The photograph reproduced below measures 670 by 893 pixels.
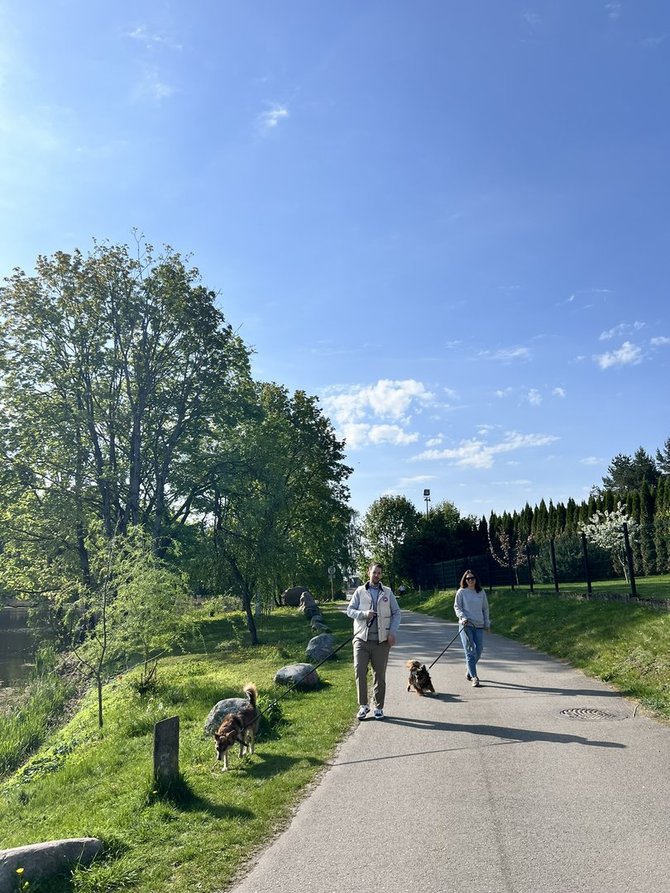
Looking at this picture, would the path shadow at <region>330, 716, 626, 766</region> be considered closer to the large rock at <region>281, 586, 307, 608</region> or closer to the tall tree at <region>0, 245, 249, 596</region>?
the tall tree at <region>0, 245, 249, 596</region>

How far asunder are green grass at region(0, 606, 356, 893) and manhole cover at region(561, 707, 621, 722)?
2940 millimetres

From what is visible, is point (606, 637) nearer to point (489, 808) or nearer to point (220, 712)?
point (220, 712)

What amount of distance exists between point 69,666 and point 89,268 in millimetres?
16548

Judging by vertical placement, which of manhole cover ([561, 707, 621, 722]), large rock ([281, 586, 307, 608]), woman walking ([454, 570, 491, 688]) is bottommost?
large rock ([281, 586, 307, 608])

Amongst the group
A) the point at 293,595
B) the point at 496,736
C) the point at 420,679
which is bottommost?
the point at 293,595

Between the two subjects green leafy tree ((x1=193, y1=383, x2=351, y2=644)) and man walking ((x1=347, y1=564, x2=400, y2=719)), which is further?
green leafy tree ((x1=193, y1=383, x2=351, y2=644))

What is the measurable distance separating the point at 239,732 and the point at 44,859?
2921mm

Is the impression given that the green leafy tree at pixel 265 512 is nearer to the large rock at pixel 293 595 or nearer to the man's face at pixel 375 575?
the large rock at pixel 293 595

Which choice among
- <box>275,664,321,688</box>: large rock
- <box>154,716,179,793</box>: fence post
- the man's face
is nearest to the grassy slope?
<box>154,716,179,793</box>: fence post

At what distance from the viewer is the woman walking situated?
1044 cm

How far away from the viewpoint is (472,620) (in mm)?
10422

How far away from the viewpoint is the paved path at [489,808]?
4.06 metres

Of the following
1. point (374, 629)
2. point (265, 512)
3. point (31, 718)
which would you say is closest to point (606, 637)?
point (374, 629)

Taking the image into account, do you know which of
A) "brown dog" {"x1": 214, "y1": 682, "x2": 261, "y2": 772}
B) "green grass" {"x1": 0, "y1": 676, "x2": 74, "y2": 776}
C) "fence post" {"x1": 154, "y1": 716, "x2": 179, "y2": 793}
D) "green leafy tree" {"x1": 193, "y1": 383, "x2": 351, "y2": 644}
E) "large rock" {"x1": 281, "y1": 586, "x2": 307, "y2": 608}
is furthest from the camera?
"large rock" {"x1": 281, "y1": 586, "x2": 307, "y2": 608}
